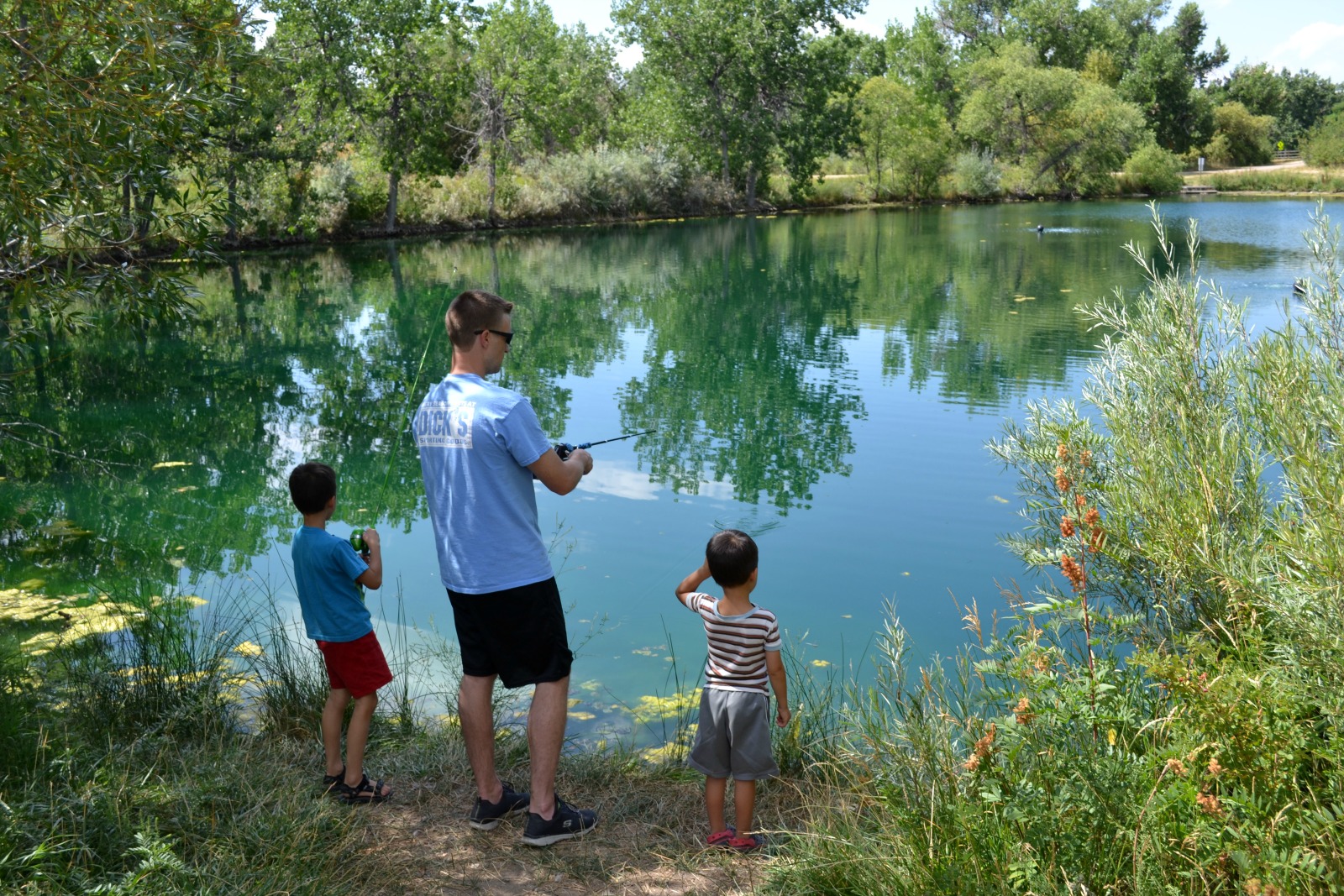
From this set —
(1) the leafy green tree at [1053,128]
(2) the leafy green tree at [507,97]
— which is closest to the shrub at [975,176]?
(1) the leafy green tree at [1053,128]

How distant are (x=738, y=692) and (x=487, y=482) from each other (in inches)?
41.2

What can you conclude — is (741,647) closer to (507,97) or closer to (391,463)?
(391,463)

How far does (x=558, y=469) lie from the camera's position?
351 centimetres

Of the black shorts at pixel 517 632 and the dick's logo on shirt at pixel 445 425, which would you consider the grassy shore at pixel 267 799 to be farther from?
the dick's logo on shirt at pixel 445 425

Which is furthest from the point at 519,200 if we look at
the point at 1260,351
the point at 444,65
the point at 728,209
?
the point at 1260,351

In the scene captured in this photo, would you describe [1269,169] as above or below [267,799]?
above

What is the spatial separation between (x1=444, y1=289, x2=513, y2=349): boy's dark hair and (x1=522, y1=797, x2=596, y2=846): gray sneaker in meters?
1.56

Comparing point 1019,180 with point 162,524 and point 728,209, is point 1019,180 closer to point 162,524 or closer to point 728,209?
point 728,209

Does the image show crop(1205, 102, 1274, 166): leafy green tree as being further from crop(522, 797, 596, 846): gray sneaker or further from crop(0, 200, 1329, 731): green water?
crop(522, 797, 596, 846): gray sneaker

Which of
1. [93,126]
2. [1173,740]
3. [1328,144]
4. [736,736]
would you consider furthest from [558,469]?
[1328,144]

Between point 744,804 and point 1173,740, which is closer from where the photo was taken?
point 1173,740

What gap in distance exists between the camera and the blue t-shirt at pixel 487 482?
137 inches

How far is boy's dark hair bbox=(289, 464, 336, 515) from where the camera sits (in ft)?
12.5

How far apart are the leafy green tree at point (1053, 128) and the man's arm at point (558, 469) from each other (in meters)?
56.6
